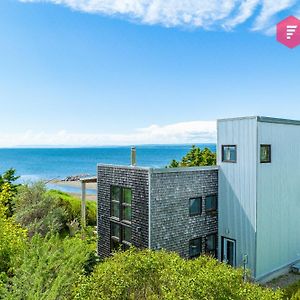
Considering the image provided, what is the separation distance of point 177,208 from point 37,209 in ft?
30.2

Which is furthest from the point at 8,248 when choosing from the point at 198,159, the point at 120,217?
the point at 198,159

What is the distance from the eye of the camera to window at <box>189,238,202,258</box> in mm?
13062

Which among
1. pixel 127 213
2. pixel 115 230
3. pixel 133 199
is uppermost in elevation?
pixel 133 199

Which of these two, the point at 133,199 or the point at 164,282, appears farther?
the point at 133,199

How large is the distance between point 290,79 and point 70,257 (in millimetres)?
17099

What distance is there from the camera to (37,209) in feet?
59.7

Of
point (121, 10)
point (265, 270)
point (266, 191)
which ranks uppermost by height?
point (121, 10)

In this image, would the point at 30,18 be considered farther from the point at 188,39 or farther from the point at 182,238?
the point at 182,238

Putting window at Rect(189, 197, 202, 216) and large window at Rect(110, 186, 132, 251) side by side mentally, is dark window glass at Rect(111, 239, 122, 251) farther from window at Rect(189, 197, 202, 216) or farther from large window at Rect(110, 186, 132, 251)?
window at Rect(189, 197, 202, 216)

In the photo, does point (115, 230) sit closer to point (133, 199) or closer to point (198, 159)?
point (133, 199)

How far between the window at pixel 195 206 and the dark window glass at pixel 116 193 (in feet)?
9.50

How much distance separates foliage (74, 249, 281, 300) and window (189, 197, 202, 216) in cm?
600

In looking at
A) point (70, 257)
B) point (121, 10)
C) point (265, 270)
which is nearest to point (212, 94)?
point (121, 10)

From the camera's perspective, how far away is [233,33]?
19219 millimetres
